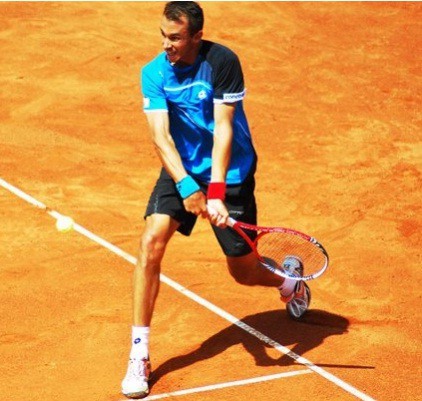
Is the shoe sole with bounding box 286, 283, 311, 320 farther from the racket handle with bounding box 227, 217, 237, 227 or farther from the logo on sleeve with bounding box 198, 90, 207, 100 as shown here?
the logo on sleeve with bounding box 198, 90, 207, 100

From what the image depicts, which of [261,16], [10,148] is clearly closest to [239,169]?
[10,148]

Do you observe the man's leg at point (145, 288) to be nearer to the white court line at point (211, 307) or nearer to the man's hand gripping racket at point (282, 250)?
the man's hand gripping racket at point (282, 250)

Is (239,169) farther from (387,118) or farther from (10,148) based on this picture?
(387,118)

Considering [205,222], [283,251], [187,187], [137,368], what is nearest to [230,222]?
[187,187]

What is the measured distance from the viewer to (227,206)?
7855mm

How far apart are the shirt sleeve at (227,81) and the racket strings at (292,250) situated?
1.69 meters

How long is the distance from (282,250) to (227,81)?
2200 millimetres

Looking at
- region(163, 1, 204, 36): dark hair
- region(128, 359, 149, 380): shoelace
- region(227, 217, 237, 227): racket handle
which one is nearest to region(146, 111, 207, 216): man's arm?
region(227, 217, 237, 227): racket handle

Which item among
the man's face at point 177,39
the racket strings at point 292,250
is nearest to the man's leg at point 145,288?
the man's face at point 177,39

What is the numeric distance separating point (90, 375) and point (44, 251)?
7.42ft

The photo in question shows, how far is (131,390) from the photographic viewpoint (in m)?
7.53

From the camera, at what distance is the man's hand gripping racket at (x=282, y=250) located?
7.77 m

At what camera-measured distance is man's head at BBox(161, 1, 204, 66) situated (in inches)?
288

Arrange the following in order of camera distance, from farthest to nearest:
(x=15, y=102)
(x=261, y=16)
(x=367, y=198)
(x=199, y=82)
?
1. (x=261, y=16)
2. (x=15, y=102)
3. (x=367, y=198)
4. (x=199, y=82)
